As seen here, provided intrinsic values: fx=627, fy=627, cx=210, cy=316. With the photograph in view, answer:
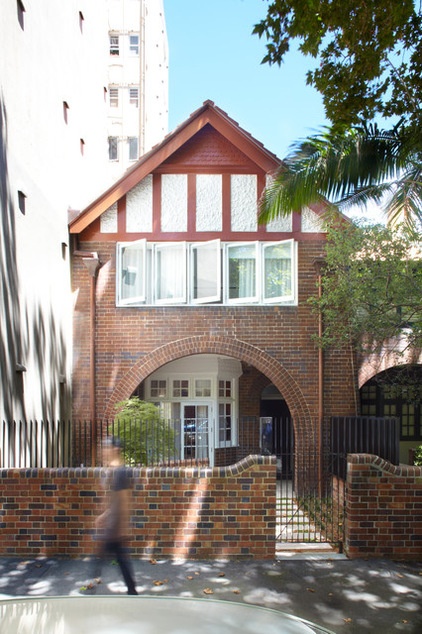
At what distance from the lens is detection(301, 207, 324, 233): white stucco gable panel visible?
578 inches

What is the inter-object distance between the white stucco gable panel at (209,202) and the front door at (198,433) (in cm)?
491

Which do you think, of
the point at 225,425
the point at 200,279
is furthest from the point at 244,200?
the point at 225,425

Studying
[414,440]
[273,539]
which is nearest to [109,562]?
[273,539]

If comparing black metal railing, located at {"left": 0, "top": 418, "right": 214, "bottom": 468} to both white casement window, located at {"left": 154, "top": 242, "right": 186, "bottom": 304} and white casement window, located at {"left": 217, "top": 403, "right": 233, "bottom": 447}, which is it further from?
white casement window, located at {"left": 154, "top": 242, "right": 186, "bottom": 304}

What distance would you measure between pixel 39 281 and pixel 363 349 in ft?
23.3

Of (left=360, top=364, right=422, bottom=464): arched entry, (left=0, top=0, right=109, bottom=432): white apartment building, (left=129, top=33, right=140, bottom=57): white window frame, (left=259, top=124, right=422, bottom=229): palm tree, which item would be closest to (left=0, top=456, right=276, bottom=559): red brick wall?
(left=0, top=0, right=109, bottom=432): white apartment building

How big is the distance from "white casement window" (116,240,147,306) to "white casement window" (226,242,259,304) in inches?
79.9

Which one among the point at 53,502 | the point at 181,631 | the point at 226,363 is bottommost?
the point at 53,502

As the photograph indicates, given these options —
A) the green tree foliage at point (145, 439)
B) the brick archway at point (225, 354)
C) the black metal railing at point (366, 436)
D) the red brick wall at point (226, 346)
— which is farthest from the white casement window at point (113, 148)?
the black metal railing at point (366, 436)

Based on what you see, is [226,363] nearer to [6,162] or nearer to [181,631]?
[6,162]

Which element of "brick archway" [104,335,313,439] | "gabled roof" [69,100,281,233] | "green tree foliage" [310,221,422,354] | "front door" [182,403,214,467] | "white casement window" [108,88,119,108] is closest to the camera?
"green tree foliage" [310,221,422,354]

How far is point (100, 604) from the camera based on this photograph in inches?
95.8

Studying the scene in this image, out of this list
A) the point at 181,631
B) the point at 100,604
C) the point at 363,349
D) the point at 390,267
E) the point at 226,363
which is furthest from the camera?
the point at 226,363

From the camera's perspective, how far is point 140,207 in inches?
583
